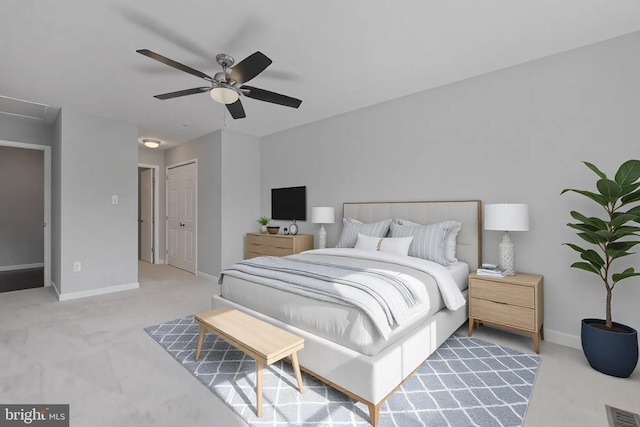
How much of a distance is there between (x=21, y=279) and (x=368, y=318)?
20.9ft

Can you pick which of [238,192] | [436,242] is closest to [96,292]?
[238,192]

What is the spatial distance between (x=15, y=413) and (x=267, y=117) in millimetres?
3877

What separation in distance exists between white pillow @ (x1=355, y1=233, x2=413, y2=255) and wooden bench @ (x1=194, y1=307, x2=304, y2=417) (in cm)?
157

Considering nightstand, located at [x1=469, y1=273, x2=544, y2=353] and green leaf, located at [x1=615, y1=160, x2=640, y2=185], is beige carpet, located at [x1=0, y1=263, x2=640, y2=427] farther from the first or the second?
green leaf, located at [x1=615, y1=160, x2=640, y2=185]

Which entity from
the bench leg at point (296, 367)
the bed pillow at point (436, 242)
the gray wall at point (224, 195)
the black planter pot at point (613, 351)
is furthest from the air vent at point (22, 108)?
the black planter pot at point (613, 351)

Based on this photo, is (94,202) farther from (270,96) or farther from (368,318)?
(368,318)

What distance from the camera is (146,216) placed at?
272 inches

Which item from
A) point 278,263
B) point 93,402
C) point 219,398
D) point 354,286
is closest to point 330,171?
point 278,263

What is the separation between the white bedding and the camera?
1.79 m

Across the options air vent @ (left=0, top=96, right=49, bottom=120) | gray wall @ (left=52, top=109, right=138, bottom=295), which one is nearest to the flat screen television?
gray wall @ (left=52, top=109, right=138, bottom=295)

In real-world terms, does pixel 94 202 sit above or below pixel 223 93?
below

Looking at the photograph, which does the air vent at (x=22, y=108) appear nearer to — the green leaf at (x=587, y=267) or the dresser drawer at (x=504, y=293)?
the dresser drawer at (x=504, y=293)

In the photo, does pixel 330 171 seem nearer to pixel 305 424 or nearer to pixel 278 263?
pixel 278 263

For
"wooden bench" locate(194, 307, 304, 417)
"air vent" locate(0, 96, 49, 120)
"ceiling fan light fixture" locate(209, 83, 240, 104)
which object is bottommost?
"wooden bench" locate(194, 307, 304, 417)
